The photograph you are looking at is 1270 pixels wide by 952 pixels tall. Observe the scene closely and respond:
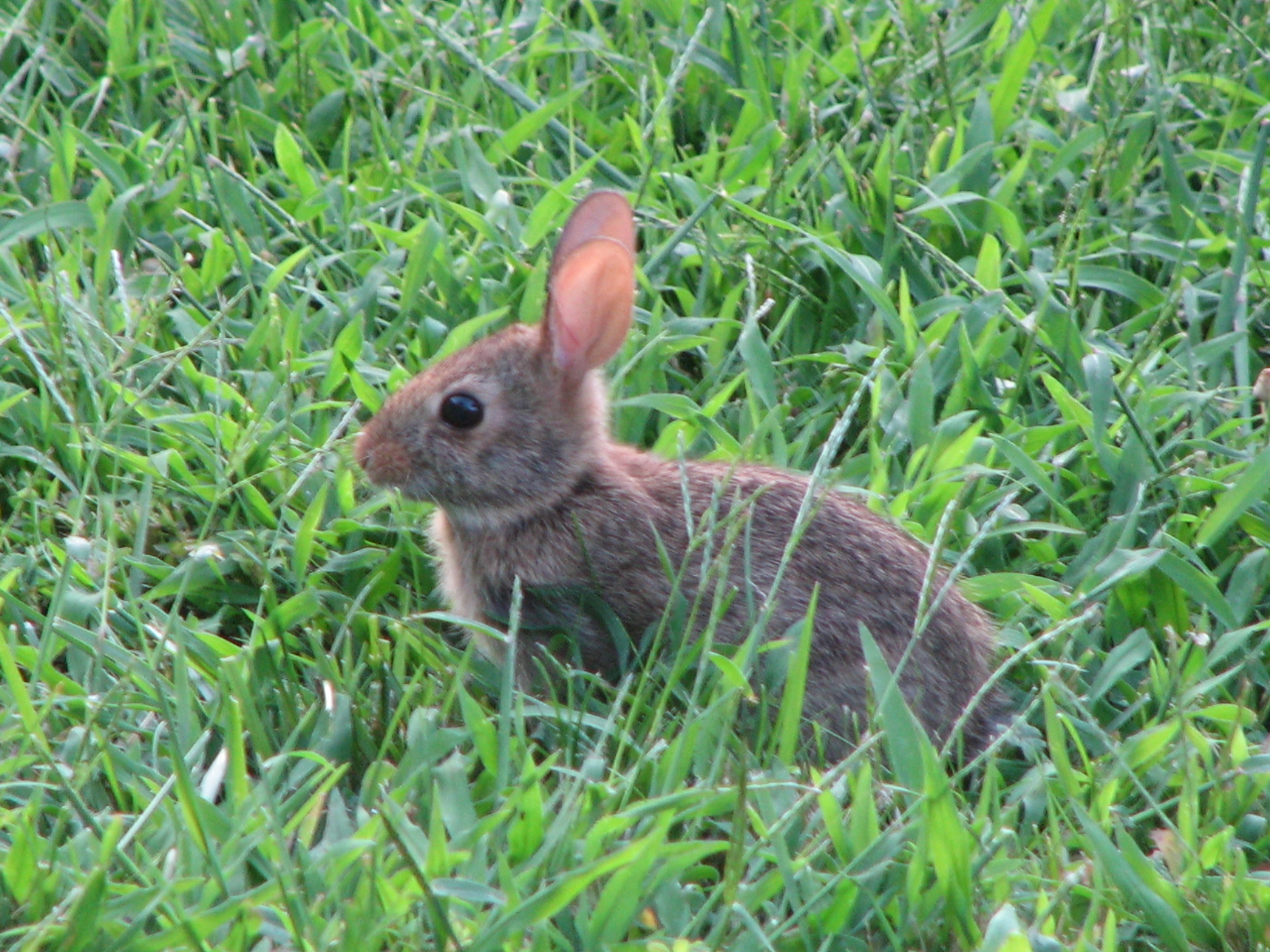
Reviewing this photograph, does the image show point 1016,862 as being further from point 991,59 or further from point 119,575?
point 991,59

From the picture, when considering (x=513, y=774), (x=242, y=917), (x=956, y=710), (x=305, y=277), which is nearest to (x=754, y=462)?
(x=956, y=710)

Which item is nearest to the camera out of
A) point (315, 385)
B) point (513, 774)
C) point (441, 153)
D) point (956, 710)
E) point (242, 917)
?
point (242, 917)

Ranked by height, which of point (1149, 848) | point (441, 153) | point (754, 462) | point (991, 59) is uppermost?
point (991, 59)

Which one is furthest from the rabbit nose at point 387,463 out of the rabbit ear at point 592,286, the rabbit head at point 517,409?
the rabbit ear at point 592,286

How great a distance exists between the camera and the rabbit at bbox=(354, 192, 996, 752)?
165 inches

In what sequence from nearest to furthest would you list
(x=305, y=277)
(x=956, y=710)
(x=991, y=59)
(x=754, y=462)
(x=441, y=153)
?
(x=956, y=710) → (x=754, y=462) → (x=305, y=277) → (x=441, y=153) → (x=991, y=59)

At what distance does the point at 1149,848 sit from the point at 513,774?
1.42 m

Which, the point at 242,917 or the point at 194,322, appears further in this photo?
the point at 194,322

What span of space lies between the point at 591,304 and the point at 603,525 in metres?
0.59

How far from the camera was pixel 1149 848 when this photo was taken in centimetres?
367

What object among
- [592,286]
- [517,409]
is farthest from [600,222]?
[517,409]

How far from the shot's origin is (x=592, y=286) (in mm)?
4371

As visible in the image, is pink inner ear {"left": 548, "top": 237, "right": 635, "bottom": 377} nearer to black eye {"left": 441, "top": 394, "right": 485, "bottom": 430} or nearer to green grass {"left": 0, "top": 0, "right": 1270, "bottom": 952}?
A: black eye {"left": 441, "top": 394, "right": 485, "bottom": 430}

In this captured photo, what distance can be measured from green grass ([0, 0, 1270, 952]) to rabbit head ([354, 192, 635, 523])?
26 cm
